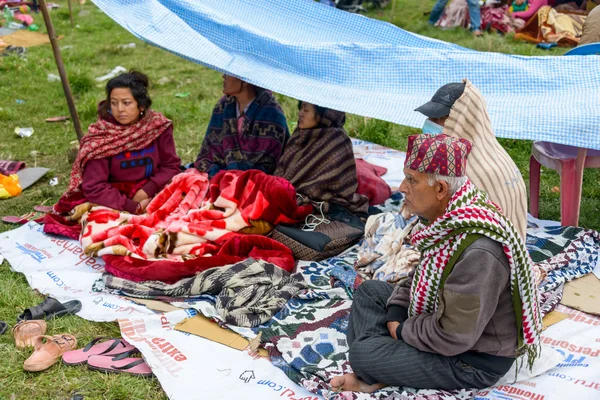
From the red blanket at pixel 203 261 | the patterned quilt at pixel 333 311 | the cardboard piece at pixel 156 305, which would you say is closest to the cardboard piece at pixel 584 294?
the patterned quilt at pixel 333 311

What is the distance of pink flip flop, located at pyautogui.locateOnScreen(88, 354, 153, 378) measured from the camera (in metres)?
2.82

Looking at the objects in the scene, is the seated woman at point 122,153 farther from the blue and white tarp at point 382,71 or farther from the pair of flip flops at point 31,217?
the blue and white tarp at point 382,71

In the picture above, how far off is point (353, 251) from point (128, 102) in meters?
1.68

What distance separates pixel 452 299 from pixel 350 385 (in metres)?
0.63

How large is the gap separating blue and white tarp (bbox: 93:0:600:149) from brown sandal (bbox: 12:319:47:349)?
162cm

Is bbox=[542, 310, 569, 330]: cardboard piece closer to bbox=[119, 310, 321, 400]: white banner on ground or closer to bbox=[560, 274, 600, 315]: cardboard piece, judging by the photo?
bbox=[560, 274, 600, 315]: cardboard piece

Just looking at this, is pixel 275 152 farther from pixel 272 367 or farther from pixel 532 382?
pixel 532 382

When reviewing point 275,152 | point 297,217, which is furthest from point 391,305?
point 275,152

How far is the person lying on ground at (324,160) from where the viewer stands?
404cm

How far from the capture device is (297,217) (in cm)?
395

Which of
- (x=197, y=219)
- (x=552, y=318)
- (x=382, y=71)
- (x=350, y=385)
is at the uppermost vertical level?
(x=382, y=71)

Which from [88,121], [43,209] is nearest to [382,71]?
Result: [43,209]

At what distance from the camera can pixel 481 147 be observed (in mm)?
3023

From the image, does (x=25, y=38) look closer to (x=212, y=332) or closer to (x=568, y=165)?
(x=212, y=332)
